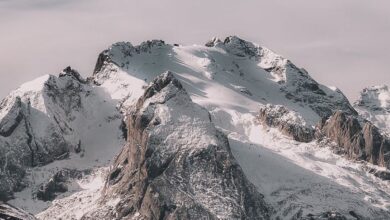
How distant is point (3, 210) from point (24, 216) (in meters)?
1.77

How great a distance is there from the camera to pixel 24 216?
7731 centimetres

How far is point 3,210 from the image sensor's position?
7669cm
